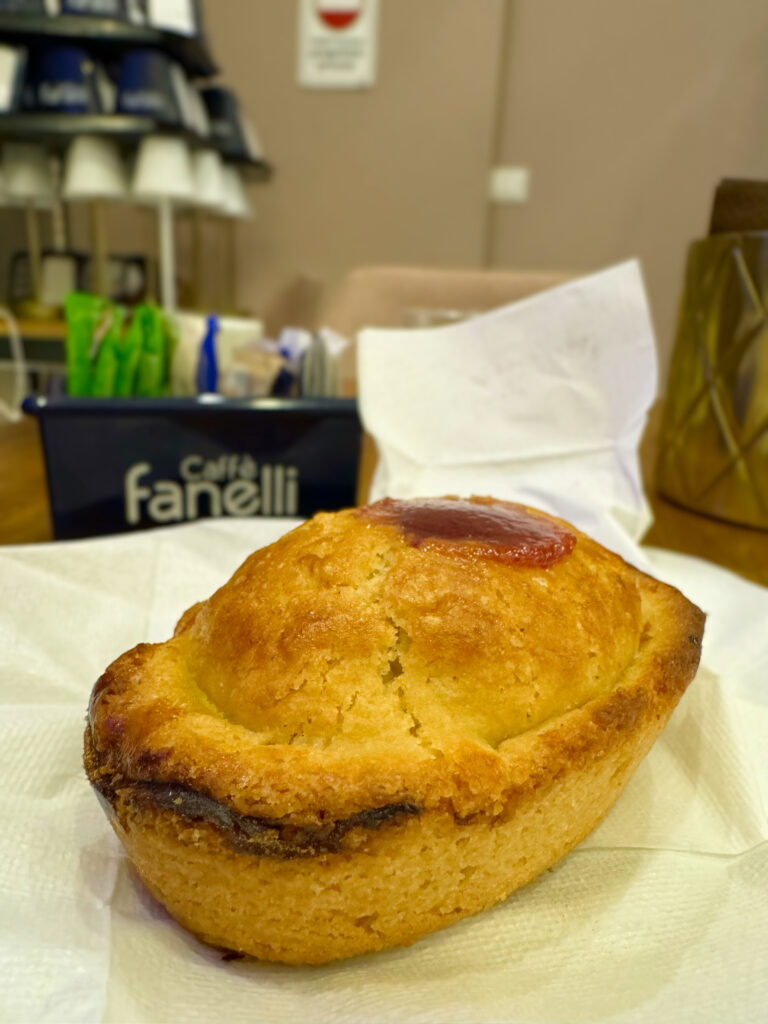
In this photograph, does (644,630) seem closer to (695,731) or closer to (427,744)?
(695,731)

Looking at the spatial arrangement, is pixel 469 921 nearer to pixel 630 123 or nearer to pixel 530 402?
pixel 530 402

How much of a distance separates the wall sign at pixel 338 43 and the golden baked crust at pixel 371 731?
12.8ft

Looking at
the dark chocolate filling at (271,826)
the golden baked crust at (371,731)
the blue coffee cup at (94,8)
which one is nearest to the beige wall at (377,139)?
→ the blue coffee cup at (94,8)

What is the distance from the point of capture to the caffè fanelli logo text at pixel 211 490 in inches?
41.1

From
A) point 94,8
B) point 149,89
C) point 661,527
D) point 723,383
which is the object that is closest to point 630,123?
point 149,89

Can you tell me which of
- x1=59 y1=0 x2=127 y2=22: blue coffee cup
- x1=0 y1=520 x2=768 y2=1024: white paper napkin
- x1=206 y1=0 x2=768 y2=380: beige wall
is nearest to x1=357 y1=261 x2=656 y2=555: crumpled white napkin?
x1=0 y1=520 x2=768 y2=1024: white paper napkin

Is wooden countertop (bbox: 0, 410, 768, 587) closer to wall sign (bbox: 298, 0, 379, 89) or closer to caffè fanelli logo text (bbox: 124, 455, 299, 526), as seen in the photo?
caffè fanelli logo text (bbox: 124, 455, 299, 526)

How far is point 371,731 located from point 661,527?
0.87 metres

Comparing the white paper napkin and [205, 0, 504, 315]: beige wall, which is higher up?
[205, 0, 504, 315]: beige wall

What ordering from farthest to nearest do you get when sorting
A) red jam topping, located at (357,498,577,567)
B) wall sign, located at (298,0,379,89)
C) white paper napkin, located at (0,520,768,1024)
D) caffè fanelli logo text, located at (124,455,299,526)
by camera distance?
1. wall sign, located at (298,0,379,89)
2. caffè fanelli logo text, located at (124,455,299,526)
3. red jam topping, located at (357,498,577,567)
4. white paper napkin, located at (0,520,768,1024)

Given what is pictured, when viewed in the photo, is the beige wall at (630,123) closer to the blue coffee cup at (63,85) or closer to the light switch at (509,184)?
the light switch at (509,184)

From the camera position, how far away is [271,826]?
1.44ft

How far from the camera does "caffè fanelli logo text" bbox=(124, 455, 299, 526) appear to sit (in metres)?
1.04

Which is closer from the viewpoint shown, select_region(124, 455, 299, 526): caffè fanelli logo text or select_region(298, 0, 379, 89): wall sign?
select_region(124, 455, 299, 526): caffè fanelli logo text
